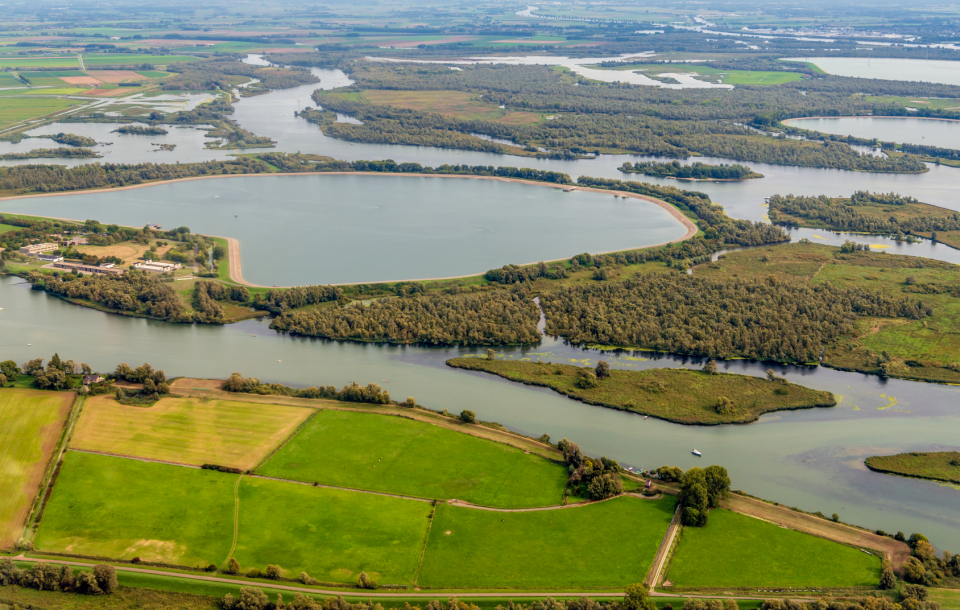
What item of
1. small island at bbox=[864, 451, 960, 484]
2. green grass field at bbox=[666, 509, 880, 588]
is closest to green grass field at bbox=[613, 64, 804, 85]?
small island at bbox=[864, 451, 960, 484]

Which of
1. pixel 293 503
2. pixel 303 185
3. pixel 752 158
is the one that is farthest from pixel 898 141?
pixel 293 503

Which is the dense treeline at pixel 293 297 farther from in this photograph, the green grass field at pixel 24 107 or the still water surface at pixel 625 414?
the green grass field at pixel 24 107

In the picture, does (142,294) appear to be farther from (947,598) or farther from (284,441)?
(947,598)

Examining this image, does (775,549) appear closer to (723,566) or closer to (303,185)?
(723,566)

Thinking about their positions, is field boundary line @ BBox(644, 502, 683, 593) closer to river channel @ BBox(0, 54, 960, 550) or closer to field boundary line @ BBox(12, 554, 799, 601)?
field boundary line @ BBox(12, 554, 799, 601)

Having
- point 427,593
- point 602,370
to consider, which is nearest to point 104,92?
point 602,370
